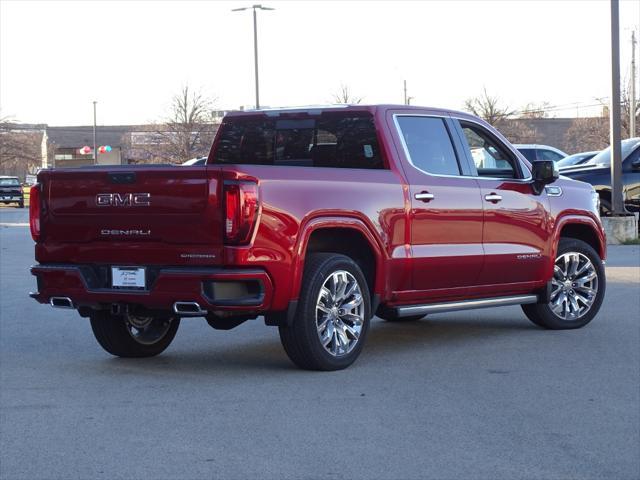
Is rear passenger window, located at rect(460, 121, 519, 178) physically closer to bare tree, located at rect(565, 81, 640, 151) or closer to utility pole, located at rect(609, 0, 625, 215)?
utility pole, located at rect(609, 0, 625, 215)

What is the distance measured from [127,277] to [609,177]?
16017mm

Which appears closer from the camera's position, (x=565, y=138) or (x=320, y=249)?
(x=320, y=249)

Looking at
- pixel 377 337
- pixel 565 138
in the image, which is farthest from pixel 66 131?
pixel 377 337

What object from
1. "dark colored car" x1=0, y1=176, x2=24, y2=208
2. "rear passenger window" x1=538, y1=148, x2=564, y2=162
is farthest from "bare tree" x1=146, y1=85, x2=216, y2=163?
"rear passenger window" x1=538, y1=148, x2=564, y2=162

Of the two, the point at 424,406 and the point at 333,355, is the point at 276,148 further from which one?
the point at 424,406

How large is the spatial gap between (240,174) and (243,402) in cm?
149

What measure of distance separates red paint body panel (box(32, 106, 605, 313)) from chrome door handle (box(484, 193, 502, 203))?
0.05 meters

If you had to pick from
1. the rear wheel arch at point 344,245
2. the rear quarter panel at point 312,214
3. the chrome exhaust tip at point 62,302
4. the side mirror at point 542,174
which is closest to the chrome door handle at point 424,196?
the rear quarter panel at point 312,214

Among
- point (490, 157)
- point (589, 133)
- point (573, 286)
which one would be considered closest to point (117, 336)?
point (490, 157)

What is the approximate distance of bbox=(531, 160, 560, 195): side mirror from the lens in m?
10.2

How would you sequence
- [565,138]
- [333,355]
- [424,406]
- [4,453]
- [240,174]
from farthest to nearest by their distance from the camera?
[565,138], [333,355], [240,174], [424,406], [4,453]

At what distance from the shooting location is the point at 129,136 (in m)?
85.2

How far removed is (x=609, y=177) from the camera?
74.3 feet

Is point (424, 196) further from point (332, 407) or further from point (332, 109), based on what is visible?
point (332, 407)
